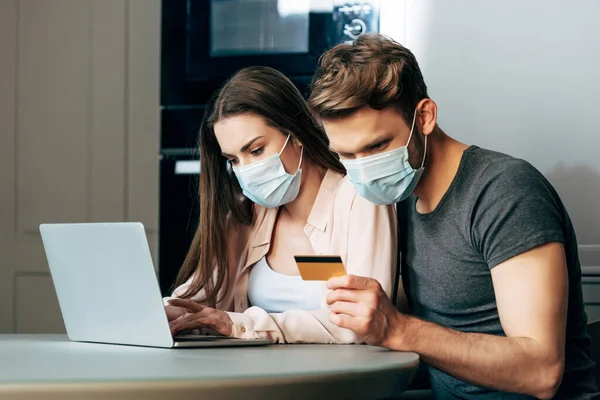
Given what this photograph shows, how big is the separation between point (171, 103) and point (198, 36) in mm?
256

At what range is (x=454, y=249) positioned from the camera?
1.51 metres

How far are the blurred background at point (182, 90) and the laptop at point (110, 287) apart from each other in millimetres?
1238

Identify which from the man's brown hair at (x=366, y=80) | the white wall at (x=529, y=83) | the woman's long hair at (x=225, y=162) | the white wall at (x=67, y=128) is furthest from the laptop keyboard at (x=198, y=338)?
the white wall at (x=67, y=128)

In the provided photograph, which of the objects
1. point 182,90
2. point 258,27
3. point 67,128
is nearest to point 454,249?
point 258,27

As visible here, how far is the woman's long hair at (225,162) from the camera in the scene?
186cm

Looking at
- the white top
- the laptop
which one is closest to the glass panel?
the white top

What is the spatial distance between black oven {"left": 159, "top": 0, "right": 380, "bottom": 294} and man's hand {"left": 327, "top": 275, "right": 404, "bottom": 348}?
4.71 ft

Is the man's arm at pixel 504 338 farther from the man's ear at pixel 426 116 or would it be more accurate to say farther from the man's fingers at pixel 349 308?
the man's ear at pixel 426 116

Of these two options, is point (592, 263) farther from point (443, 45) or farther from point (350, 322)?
point (350, 322)

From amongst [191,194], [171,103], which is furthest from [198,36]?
[191,194]

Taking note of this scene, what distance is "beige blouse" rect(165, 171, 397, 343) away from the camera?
147 cm

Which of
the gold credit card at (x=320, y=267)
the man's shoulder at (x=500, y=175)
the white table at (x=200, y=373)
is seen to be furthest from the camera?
the man's shoulder at (x=500, y=175)

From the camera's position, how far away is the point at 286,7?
8.75ft

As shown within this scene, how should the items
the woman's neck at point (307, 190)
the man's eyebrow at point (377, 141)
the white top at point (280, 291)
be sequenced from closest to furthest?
the man's eyebrow at point (377, 141) < the white top at point (280, 291) < the woman's neck at point (307, 190)
